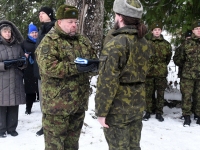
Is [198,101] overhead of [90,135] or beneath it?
overhead

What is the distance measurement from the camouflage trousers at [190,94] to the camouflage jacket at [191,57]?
15cm

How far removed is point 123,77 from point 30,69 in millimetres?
3422

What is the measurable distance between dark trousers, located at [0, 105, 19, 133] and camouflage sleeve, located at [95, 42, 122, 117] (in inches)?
99.9

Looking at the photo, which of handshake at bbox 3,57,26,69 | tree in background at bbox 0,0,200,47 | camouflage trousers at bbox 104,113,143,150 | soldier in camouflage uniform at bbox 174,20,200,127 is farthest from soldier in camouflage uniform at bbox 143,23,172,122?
camouflage trousers at bbox 104,113,143,150

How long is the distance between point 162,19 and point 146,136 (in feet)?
10.7

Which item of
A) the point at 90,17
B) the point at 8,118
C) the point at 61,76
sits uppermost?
the point at 90,17

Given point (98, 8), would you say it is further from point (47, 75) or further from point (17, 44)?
point (47, 75)

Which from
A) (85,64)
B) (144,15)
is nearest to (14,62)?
(85,64)

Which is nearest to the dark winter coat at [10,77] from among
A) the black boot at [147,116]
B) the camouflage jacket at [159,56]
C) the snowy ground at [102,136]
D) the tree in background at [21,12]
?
the snowy ground at [102,136]

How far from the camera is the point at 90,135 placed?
14.8 ft

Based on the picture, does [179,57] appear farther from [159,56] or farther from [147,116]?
[147,116]

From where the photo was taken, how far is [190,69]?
535 centimetres

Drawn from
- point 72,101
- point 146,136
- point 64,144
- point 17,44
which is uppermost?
point 17,44

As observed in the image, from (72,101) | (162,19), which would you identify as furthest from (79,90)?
(162,19)
